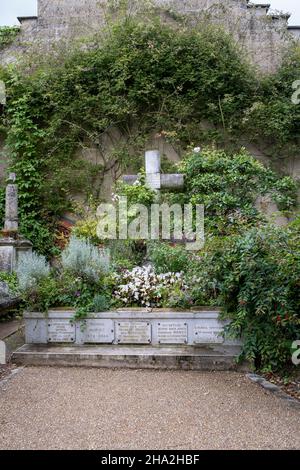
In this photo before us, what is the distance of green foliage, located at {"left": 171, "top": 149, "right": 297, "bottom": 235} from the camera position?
245 inches

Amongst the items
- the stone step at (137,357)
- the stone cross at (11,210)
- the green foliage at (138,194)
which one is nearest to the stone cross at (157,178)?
the green foliage at (138,194)

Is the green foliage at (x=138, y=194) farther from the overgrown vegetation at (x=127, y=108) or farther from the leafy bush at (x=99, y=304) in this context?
the leafy bush at (x=99, y=304)

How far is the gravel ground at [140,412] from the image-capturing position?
8.31ft

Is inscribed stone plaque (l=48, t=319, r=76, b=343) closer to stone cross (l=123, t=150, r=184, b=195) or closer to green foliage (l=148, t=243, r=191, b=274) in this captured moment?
green foliage (l=148, t=243, r=191, b=274)

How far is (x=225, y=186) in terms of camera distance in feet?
21.9

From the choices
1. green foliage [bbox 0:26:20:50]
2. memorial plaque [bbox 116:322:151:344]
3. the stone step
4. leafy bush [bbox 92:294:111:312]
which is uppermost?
green foliage [bbox 0:26:20:50]

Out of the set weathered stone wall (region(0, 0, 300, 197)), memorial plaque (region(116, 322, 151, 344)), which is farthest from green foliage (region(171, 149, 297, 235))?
weathered stone wall (region(0, 0, 300, 197))

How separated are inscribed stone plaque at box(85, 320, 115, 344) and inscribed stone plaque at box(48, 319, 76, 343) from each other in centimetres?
17

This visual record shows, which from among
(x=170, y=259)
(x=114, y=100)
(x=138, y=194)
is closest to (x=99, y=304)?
(x=170, y=259)

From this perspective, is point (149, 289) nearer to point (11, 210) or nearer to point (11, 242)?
point (11, 242)

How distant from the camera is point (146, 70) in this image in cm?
900

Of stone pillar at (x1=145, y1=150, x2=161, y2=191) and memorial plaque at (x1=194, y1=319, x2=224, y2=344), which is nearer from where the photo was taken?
memorial plaque at (x1=194, y1=319, x2=224, y2=344)

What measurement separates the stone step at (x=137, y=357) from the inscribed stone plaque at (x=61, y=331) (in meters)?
0.16

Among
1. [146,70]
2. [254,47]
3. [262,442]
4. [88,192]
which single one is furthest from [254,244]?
[254,47]
